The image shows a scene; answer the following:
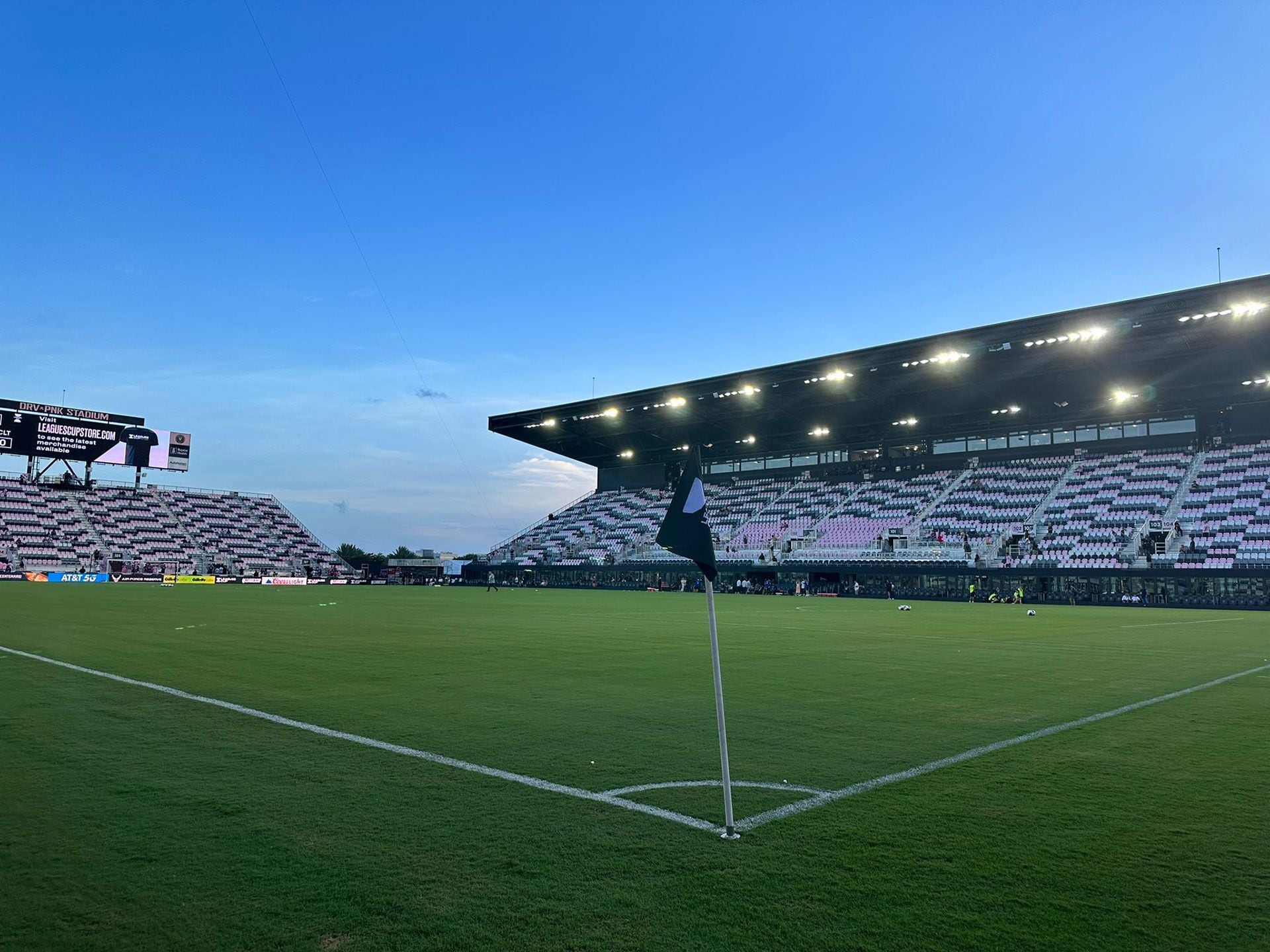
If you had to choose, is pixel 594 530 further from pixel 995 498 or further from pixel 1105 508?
pixel 1105 508

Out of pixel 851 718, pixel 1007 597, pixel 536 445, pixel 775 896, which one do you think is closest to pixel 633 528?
pixel 536 445

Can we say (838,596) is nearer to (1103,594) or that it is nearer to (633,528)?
(1103,594)

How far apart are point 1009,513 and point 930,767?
167 feet

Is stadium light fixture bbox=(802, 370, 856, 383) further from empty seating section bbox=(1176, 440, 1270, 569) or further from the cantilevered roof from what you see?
empty seating section bbox=(1176, 440, 1270, 569)

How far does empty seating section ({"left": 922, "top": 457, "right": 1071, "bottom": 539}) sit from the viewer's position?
173ft

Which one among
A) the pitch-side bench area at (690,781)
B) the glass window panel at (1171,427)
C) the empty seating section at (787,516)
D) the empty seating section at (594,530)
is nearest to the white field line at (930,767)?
the pitch-side bench area at (690,781)

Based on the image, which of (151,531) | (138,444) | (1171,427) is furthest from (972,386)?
(151,531)

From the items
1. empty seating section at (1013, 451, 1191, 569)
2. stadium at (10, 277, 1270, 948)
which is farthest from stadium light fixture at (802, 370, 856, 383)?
stadium at (10, 277, 1270, 948)

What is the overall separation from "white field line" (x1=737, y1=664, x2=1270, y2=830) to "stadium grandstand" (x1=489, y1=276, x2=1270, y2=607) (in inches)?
1345

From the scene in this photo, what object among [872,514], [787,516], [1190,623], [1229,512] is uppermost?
[787,516]

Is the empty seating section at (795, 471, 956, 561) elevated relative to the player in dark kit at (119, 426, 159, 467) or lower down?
lower down

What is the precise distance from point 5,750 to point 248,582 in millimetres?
73881

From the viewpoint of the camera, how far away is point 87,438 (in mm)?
71062

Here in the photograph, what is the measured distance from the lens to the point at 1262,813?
572cm
